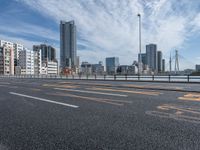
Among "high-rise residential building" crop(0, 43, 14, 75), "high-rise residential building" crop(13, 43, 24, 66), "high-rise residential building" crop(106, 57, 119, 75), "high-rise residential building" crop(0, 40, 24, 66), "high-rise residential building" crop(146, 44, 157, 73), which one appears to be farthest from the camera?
"high-rise residential building" crop(0, 40, 24, 66)

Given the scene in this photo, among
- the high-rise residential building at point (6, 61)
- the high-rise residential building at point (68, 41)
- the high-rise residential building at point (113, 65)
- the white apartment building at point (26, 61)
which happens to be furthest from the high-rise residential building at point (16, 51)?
the high-rise residential building at point (113, 65)

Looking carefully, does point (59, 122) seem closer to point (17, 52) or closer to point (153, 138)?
point (153, 138)

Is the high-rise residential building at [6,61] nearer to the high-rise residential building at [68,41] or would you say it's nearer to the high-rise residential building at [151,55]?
the high-rise residential building at [68,41]

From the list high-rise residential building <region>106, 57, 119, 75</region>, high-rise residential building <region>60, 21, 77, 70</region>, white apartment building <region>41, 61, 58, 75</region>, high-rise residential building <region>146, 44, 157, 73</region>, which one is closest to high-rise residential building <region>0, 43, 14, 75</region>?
white apartment building <region>41, 61, 58, 75</region>

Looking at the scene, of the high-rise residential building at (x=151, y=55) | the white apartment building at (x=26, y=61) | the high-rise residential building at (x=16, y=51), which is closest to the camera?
the high-rise residential building at (x=151, y=55)

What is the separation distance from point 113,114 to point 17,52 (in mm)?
178464

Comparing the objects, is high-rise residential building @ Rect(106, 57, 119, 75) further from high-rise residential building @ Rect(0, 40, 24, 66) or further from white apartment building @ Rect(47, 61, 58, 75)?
high-rise residential building @ Rect(0, 40, 24, 66)

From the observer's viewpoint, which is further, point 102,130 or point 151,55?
point 151,55

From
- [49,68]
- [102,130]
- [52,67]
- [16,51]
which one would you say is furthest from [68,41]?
[102,130]

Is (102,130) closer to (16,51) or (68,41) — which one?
(16,51)

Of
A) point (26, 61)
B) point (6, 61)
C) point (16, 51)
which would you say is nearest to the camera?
point (6, 61)

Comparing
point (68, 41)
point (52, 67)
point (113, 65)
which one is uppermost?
point (68, 41)

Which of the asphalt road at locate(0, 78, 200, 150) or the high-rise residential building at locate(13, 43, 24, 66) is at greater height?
the high-rise residential building at locate(13, 43, 24, 66)

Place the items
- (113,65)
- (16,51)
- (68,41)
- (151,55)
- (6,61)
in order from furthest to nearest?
1. (68,41)
2. (16,51)
3. (6,61)
4. (113,65)
5. (151,55)
